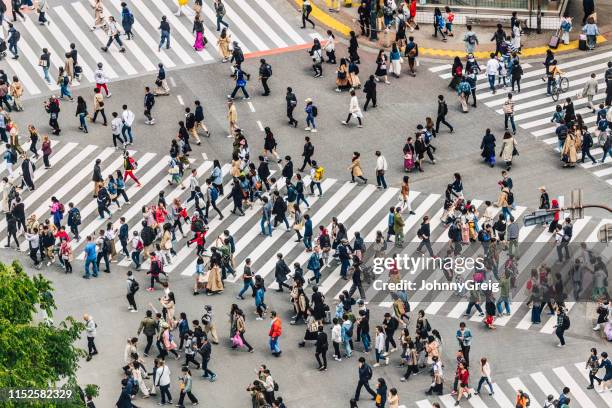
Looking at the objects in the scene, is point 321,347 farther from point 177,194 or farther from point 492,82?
point 492,82

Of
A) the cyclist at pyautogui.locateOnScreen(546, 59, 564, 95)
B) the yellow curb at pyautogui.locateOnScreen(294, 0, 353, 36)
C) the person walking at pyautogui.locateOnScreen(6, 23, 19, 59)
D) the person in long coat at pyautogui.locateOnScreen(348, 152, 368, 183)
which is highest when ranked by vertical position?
the person walking at pyautogui.locateOnScreen(6, 23, 19, 59)

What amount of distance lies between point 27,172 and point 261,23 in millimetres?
16658

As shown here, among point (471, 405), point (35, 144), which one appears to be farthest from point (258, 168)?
point (471, 405)

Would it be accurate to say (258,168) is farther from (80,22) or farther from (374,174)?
(80,22)

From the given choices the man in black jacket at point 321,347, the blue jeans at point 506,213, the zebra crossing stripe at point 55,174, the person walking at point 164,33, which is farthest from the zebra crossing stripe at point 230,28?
the man in black jacket at point 321,347

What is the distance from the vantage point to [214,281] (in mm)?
65562

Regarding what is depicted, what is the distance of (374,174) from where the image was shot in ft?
237

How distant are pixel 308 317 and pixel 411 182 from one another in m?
10.2

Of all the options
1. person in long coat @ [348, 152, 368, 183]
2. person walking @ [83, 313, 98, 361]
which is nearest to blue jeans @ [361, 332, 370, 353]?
person walking @ [83, 313, 98, 361]

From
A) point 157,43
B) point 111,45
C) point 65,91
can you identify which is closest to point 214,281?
point 65,91

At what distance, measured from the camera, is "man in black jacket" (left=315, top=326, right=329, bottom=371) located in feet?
202

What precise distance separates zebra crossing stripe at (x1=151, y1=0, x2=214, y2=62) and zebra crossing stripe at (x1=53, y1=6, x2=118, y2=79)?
3.32m

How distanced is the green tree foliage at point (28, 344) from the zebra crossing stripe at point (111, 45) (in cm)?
2791

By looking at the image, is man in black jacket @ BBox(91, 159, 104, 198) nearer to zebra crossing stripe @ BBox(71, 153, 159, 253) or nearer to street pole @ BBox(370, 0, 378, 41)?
zebra crossing stripe @ BBox(71, 153, 159, 253)
